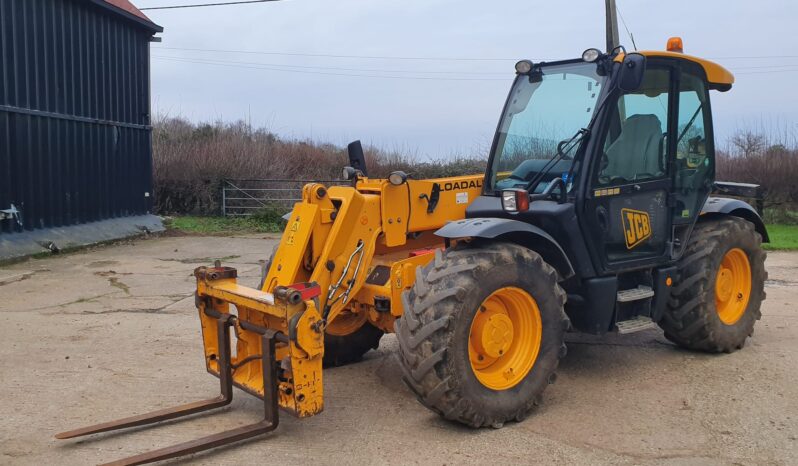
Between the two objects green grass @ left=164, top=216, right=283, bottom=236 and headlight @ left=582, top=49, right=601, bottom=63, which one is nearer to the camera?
headlight @ left=582, top=49, right=601, bottom=63

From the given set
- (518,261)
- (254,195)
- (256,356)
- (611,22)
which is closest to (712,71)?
(518,261)

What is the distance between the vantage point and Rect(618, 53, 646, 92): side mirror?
496 cm

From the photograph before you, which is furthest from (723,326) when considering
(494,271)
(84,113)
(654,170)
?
(84,113)

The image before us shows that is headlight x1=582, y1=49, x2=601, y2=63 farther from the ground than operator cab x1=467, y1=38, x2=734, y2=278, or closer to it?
farther from the ground

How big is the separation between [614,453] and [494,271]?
1256 millimetres

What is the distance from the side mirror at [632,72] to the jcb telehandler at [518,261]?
0.04 feet

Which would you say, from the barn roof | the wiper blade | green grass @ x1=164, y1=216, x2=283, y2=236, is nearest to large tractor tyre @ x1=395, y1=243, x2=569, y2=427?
the wiper blade

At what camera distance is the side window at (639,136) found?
5305 millimetres

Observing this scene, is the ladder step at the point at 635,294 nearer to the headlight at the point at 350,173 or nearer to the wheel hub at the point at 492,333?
the wheel hub at the point at 492,333

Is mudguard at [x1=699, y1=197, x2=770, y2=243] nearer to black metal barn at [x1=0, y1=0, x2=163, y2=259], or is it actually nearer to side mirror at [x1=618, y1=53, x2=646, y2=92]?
side mirror at [x1=618, y1=53, x2=646, y2=92]

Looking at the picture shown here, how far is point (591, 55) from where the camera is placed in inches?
208

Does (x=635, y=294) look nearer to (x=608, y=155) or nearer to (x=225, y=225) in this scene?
(x=608, y=155)

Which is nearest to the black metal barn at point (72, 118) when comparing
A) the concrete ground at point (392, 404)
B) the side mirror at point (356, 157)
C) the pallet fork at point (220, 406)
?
the concrete ground at point (392, 404)

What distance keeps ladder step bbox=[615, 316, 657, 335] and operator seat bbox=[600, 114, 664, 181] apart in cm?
109
